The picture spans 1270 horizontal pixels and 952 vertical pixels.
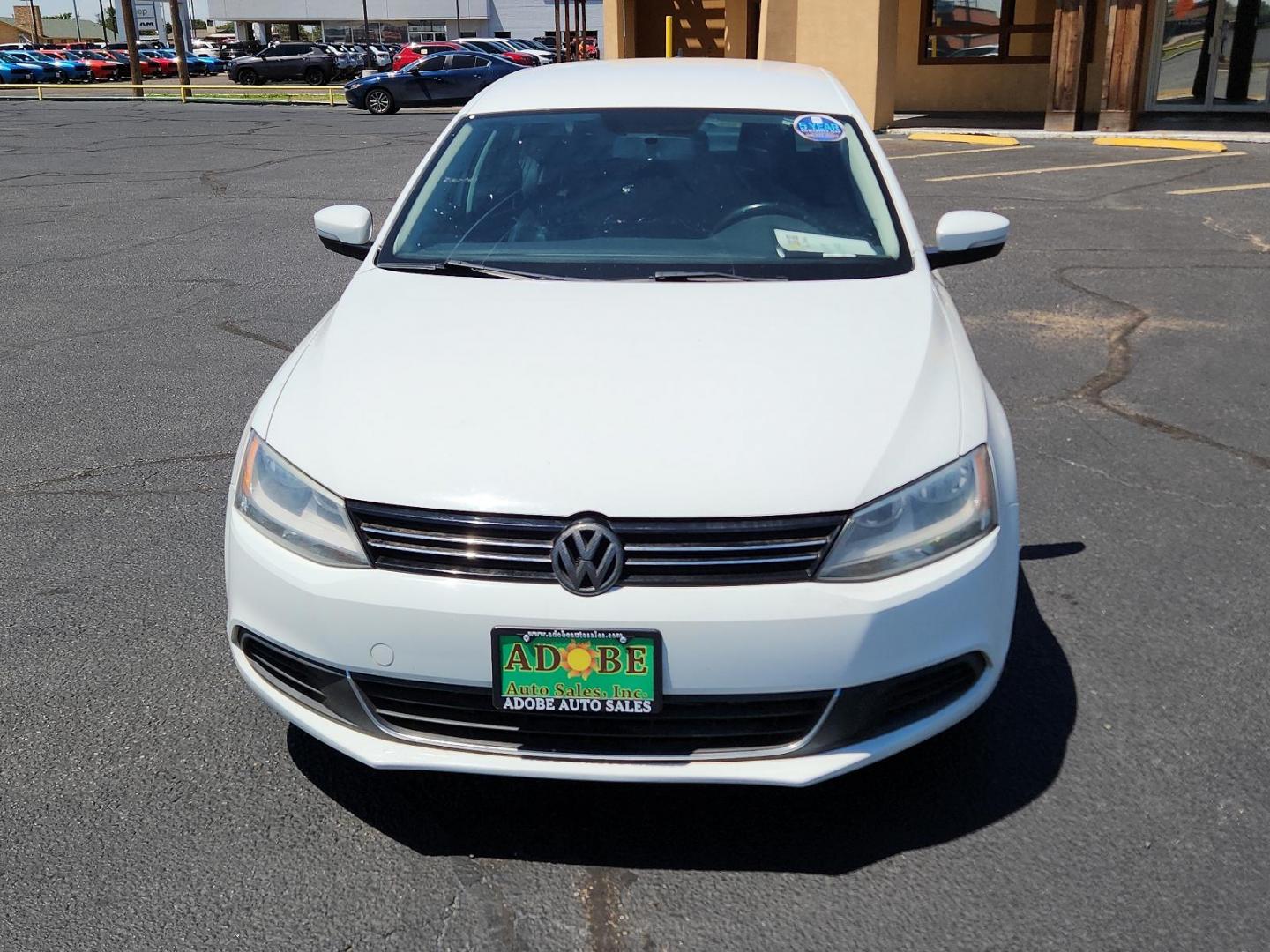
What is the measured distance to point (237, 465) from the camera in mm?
2947

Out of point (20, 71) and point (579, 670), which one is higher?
point (579, 670)

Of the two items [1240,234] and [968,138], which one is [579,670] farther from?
[968,138]

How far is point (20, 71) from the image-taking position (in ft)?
184

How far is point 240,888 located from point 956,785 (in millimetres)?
1674

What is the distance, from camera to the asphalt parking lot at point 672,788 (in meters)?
2.57

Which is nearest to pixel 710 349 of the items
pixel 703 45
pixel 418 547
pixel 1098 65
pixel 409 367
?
pixel 409 367

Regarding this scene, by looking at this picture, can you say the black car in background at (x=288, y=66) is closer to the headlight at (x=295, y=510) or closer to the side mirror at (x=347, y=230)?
the side mirror at (x=347, y=230)

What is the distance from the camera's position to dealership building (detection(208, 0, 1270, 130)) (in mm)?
17859

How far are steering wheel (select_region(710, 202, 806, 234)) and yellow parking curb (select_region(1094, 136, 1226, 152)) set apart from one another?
45.4 feet

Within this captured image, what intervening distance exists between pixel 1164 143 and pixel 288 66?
4436 cm

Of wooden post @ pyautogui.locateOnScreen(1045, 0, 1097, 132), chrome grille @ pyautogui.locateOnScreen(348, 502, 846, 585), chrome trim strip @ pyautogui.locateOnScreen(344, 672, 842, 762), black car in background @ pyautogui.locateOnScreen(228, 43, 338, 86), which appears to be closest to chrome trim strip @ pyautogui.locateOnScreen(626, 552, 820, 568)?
chrome grille @ pyautogui.locateOnScreen(348, 502, 846, 585)

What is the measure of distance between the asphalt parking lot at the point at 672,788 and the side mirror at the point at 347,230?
116 cm

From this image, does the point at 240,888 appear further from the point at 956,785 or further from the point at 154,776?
the point at 956,785

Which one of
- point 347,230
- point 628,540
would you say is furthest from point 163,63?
point 628,540
